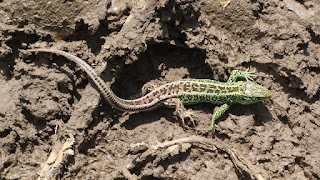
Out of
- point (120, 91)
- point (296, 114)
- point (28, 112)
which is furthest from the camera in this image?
point (120, 91)

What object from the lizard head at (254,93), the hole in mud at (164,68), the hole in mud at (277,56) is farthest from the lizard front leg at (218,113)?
the hole in mud at (277,56)

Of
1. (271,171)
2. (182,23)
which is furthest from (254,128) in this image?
(182,23)

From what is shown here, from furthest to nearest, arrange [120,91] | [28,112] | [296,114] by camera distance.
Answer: [120,91] → [296,114] → [28,112]

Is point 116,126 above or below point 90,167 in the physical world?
above

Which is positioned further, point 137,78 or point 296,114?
point 137,78

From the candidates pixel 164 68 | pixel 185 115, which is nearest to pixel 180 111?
pixel 185 115

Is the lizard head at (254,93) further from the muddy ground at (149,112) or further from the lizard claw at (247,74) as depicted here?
the muddy ground at (149,112)

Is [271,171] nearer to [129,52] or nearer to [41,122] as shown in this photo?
[129,52]

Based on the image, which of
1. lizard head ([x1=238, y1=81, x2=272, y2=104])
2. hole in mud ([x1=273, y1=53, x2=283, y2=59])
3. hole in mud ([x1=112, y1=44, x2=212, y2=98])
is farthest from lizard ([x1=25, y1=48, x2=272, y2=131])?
hole in mud ([x1=273, y1=53, x2=283, y2=59])
